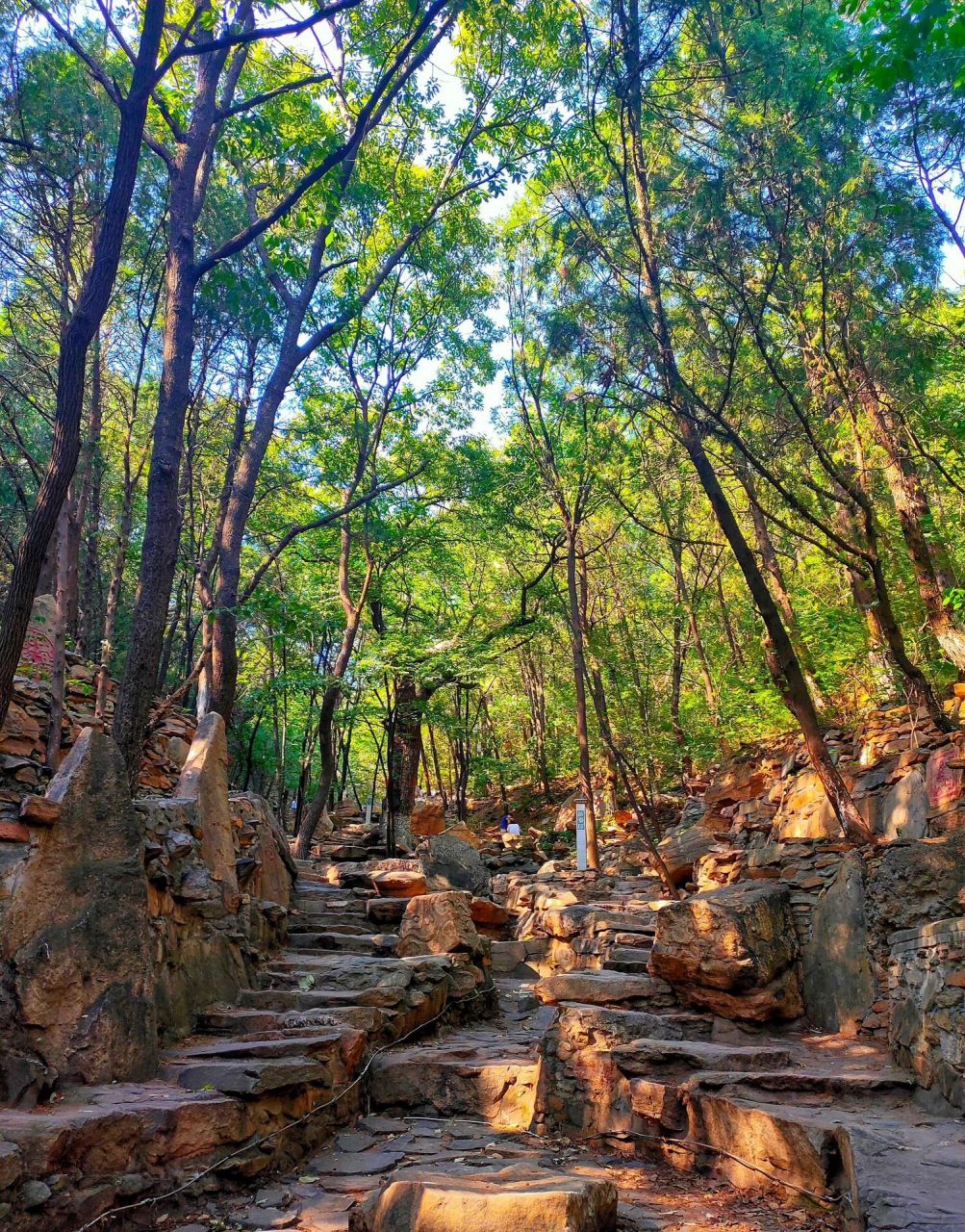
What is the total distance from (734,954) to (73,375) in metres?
Result: 6.93

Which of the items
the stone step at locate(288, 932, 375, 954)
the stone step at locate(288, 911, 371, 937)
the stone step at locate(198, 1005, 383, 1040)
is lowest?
the stone step at locate(198, 1005, 383, 1040)

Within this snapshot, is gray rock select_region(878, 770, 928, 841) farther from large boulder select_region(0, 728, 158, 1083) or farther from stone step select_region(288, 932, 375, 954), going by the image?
large boulder select_region(0, 728, 158, 1083)

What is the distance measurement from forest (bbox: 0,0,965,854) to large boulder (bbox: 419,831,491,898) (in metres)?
2.53

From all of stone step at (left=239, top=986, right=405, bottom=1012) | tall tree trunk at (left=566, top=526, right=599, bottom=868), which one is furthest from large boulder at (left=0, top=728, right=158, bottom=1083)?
tall tree trunk at (left=566, top=526, right=599, bottom=868)

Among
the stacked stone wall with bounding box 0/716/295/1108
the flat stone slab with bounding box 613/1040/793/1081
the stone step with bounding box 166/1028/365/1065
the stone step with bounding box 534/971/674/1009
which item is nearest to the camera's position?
the stacked stone wall with bounding box 0/716/295/1108

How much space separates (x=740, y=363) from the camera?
11320 mm

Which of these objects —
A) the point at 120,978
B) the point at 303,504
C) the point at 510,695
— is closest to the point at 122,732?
the point at 120,978

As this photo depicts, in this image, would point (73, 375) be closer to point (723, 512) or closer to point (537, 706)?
point (723, 512)

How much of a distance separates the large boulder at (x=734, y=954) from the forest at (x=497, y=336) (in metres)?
1.64

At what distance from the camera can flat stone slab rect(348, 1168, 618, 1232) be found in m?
3.13

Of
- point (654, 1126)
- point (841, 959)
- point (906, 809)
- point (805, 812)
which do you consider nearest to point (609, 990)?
point (654, 1126)

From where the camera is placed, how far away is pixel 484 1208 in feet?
10.4

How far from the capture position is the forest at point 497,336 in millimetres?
7371

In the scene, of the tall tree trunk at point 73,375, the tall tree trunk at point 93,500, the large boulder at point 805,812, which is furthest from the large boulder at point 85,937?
the large boulder at point 805,812
